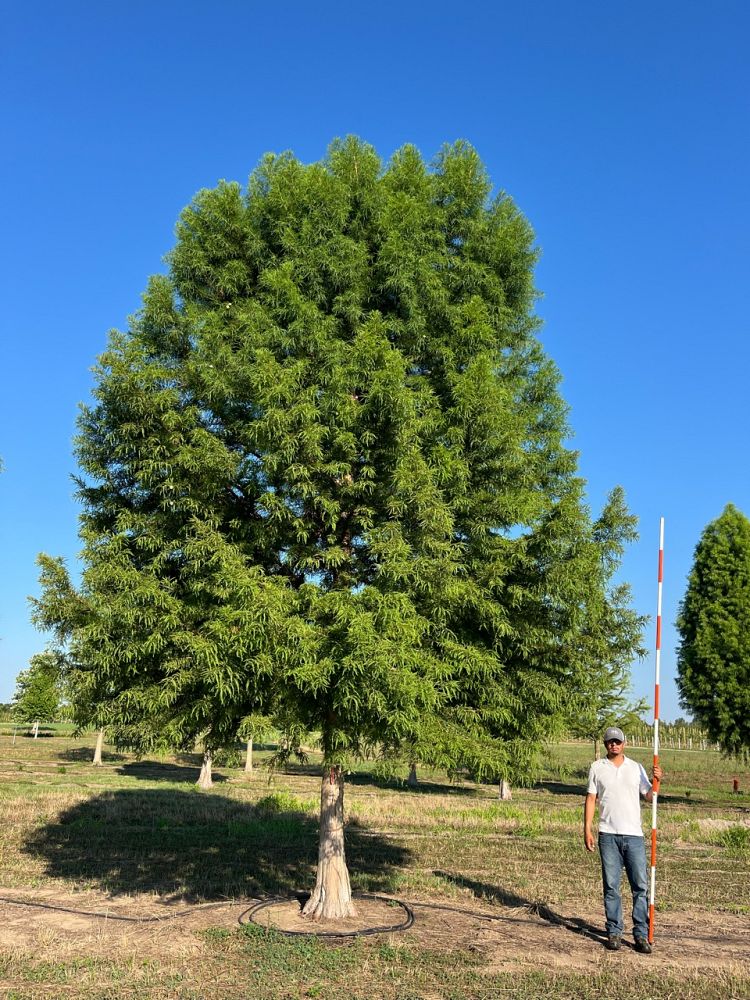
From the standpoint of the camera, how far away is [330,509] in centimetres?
834

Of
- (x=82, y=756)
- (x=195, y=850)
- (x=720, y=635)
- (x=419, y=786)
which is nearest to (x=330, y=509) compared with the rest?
(x=195, y=850)

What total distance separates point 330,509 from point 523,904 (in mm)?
6539

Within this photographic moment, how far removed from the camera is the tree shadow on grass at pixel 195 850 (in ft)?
38.5

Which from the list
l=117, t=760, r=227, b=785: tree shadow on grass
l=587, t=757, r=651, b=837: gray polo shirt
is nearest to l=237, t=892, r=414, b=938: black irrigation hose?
l=587, t=757, r=651, b=837: gray polo shirt

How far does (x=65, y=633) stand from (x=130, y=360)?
3.32 metres

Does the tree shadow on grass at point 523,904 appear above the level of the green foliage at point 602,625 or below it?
below

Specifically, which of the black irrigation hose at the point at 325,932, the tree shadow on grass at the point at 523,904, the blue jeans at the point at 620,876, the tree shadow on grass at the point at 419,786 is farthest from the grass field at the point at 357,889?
the tree shadow on grass at the point at 419,786

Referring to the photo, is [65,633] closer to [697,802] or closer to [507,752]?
[507,752]

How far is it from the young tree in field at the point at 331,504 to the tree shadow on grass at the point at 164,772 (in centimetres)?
2743

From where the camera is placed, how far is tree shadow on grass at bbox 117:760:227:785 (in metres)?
35.5

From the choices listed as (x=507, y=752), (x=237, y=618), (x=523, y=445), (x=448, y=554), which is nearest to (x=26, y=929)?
(x=237, y=618)

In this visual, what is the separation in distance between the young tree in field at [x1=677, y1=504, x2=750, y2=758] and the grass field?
8011 mm

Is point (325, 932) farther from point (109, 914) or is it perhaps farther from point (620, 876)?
point (620, 876)

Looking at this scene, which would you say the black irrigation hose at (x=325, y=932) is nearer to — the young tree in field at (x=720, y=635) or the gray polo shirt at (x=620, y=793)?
the gray polo shirt at (x=620, y=793)
